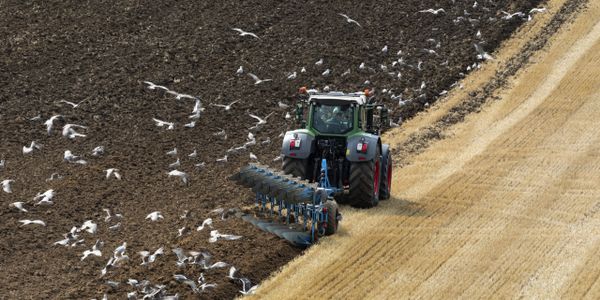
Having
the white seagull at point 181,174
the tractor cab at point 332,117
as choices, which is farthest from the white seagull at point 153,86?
the tractor cab at point 332,117

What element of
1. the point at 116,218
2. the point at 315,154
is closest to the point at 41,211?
the point at 116,218

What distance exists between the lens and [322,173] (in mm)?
21281

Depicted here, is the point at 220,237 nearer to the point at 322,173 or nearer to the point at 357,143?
the point at 322,173

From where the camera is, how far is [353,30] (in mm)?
36812

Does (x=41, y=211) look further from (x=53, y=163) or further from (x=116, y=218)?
(x=53, y=163)

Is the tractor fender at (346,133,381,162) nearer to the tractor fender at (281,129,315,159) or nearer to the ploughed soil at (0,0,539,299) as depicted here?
the tractor fender at (281,129,315,159)

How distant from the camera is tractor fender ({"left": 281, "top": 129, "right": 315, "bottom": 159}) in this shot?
22.1 m

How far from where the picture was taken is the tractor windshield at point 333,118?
74.5 feet

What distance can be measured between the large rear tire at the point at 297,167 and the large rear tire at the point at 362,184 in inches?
35.5

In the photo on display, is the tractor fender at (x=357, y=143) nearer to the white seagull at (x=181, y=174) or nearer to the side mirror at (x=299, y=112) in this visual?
the side mirror at (x=299, y=112)

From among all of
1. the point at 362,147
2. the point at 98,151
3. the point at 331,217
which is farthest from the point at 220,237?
the point at 98,151

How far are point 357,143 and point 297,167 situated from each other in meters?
1.23

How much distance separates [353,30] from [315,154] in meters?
14.8

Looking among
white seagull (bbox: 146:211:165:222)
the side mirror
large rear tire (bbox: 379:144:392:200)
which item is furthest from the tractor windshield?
white seagull (bbox: 146:211:165:222)
